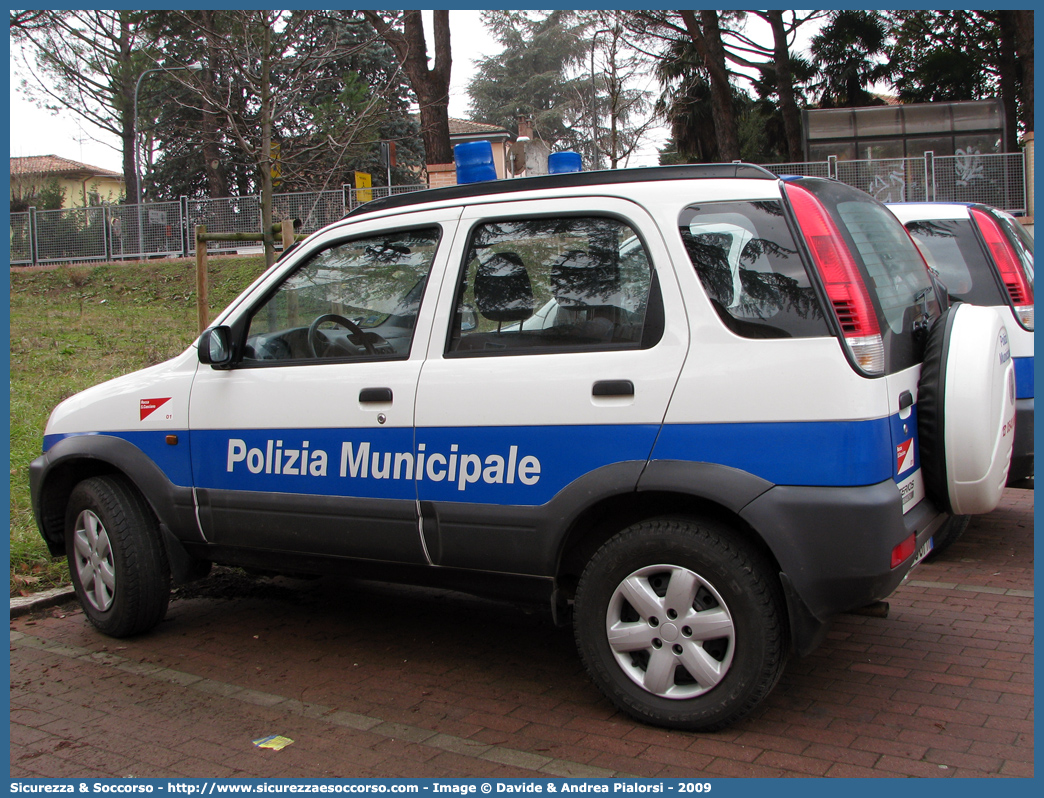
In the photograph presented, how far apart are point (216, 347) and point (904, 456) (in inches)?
111

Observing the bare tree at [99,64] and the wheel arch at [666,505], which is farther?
the bare tree at [99,64]

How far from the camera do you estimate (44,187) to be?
1740 inches

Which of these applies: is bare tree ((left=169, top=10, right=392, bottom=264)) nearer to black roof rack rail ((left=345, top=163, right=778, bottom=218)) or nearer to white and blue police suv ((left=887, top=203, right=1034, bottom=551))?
black roof rack rail ((left=345, top=163, right=778, bottom=218))

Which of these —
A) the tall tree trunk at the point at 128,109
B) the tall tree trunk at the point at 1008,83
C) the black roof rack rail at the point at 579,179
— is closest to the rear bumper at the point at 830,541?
the black roof rack rail at the point at 579,179

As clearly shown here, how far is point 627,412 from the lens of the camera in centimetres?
334

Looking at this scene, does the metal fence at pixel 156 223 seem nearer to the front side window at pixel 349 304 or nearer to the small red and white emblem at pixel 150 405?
the small red and white emblem at pixel 150 405

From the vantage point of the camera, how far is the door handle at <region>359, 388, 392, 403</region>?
3.80 meters

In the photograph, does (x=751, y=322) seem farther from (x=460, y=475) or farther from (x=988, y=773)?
(x=988, y=773)

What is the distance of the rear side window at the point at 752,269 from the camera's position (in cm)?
314

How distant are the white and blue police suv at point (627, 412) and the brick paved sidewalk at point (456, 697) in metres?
0.33

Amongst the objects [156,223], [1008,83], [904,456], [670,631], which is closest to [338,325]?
[670,631]

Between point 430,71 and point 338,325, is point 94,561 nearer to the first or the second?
point 338,325

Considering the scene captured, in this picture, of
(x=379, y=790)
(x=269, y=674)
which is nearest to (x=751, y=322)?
(x=379, y=790)

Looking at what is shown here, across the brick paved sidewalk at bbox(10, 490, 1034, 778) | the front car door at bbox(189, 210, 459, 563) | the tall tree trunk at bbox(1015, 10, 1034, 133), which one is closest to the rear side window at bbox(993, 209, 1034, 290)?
the brick paved sidewalk at bbox(10, 490, 1034, 778)
